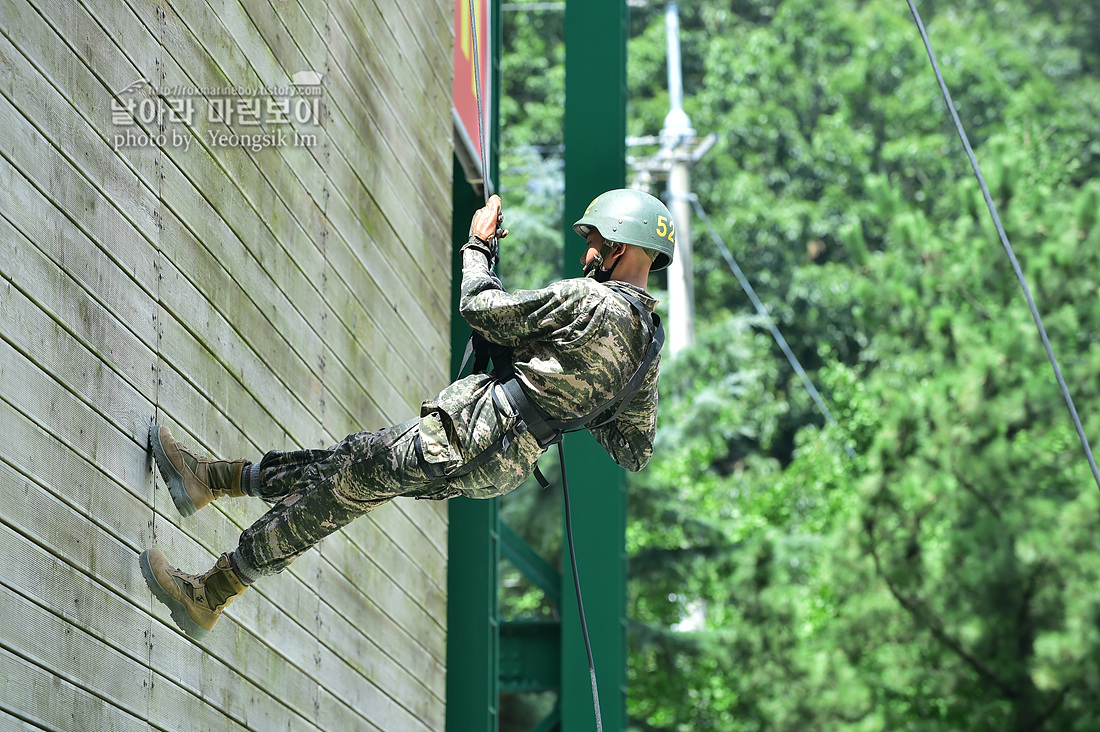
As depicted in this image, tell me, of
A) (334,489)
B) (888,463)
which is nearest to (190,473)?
(334,489)

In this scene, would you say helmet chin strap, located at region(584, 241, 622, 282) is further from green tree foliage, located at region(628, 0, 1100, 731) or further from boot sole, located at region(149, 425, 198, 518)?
green tree foliage, located at region(628, 0, 1100, 731)

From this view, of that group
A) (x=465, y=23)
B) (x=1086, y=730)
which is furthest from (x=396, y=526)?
(x=1086, y=730)

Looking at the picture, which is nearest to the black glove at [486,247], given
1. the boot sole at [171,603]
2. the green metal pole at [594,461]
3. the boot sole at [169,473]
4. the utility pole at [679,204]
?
the boot sole at [169,473]

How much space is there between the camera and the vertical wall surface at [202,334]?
3.37m

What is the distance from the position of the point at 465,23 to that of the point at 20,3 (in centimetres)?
432

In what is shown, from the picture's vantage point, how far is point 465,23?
7.51 meters

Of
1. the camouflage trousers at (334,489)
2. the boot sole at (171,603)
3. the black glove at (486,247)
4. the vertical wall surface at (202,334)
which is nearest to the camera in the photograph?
the vertical wall surface at (202,334)

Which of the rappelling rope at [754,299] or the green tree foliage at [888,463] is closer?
the green tree foliage at [888,463]

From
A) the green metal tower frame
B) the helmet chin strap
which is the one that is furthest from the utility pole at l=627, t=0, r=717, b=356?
the helmet chin strap

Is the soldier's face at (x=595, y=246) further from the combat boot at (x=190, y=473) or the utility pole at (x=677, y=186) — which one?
the utility pole at (x=677, y=186)

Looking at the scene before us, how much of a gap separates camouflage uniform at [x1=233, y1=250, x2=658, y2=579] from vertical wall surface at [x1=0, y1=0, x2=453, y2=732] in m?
0.29

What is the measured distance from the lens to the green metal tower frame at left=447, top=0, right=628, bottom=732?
7.80 m

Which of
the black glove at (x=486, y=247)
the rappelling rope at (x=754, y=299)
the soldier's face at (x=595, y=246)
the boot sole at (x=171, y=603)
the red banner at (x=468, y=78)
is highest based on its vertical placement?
the rappelling rope at (x=754, y=299)

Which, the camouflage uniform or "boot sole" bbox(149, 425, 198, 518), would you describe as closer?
"boot sole" bbox(149, 425, 198, 518)
